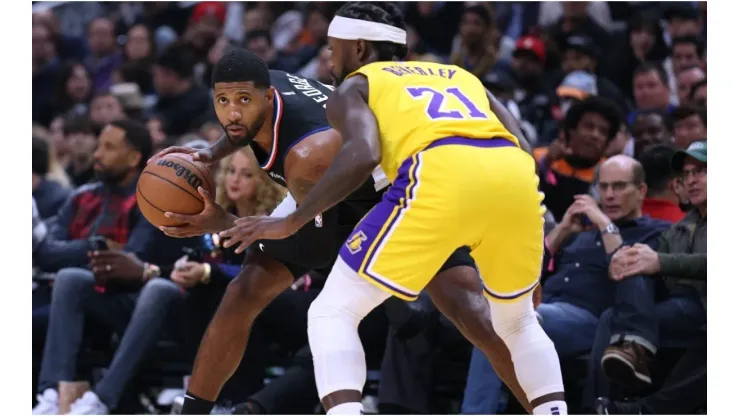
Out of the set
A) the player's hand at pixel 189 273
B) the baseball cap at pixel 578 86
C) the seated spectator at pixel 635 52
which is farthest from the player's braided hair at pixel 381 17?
the seated spectator at pixel 635 52

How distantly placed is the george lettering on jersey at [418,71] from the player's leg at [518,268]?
43 cm

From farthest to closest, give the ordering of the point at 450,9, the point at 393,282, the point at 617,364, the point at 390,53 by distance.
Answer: the point at 450,9
the point at 617,364
the point at 390,53
the point at 393,282

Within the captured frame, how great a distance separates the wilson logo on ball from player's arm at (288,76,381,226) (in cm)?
85

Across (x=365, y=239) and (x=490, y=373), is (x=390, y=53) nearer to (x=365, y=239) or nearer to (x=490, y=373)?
(x=365, y=239)

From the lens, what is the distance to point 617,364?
554 centimetres

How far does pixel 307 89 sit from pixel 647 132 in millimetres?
3361

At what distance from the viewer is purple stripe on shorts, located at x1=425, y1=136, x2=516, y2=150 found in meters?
4.07

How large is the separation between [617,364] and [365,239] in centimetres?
207

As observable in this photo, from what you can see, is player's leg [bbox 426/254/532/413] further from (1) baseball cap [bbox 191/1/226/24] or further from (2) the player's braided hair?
(1) baseball cap [bbox 191/1/226/24]

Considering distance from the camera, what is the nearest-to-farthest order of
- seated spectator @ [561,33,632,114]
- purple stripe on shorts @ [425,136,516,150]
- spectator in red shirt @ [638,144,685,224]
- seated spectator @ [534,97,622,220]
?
purple stripe on shorts @ [425,136,516,150] < spectator in red shirt @ [638,144,685,224] < seated spectator @ [534,97,622,220] < seated spectator @ [561,33,632,114]

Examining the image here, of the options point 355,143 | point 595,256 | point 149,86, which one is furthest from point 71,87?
point 355,143

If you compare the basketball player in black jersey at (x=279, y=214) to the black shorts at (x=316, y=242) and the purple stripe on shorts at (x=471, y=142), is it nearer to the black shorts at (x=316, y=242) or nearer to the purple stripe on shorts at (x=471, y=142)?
the black shorts at (x=316, y=242)

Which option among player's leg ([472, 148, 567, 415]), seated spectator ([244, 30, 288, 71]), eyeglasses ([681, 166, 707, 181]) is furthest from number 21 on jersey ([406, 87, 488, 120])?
seated spectator ([244, 30, 288, 71])

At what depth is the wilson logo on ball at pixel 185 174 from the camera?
15.9 feet
